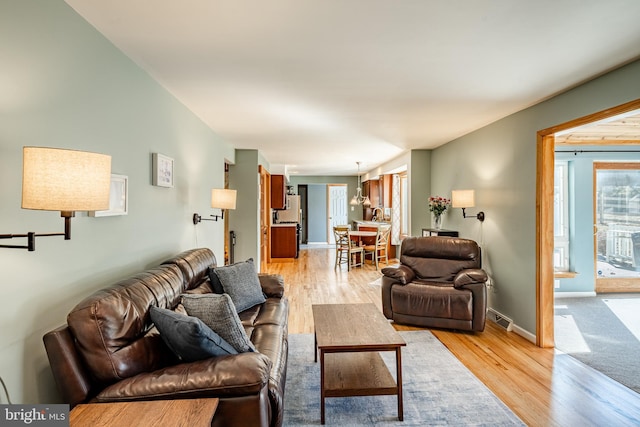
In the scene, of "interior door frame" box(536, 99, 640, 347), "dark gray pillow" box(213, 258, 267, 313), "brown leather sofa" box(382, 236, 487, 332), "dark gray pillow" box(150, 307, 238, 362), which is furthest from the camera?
"brown leather sofa" box(382, 236, 487, 332)

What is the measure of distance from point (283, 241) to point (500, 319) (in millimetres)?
5793

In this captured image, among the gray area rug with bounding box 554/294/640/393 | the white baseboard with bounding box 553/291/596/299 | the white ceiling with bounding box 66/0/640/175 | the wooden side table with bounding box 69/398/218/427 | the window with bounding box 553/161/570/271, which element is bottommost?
the gray area rug with bounding box 554/294/640/393

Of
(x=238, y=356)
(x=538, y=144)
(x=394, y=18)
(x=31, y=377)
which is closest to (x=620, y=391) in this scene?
(x=538, y=144)

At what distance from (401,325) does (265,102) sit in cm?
291

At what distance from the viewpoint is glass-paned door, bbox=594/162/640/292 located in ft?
17.6

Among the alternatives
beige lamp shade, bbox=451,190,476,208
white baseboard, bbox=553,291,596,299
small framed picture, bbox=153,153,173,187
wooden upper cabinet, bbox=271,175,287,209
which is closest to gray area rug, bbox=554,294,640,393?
white baseboard, bbox=553,291,596,299

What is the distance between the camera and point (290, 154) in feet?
22.8

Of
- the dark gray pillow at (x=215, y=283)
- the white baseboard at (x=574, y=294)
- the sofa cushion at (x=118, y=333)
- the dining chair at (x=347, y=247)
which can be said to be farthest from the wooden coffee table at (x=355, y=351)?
the dining chair at (x=347, y=247)

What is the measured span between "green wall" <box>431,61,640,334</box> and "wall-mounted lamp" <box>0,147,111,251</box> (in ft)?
11.2

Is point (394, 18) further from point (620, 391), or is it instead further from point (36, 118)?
point (620, 391)

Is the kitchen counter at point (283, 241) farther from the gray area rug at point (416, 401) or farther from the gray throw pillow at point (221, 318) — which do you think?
the gray throw pillow at point (221, 318)

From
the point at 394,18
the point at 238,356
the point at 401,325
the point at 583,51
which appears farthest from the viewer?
the point at 401,325

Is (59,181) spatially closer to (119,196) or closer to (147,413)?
(147,413)

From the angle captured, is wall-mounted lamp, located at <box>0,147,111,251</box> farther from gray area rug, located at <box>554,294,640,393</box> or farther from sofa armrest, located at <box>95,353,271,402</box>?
gray area rug, located at <box>554,294,640,393</box>
